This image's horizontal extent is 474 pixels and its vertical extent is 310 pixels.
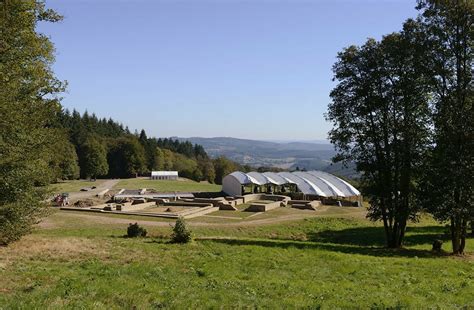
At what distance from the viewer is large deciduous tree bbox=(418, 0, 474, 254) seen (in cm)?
1988

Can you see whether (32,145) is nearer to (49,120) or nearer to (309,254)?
(49,120)

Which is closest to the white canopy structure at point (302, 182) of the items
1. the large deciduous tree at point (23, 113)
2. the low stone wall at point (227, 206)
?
the low stone wall at point (227, 206)

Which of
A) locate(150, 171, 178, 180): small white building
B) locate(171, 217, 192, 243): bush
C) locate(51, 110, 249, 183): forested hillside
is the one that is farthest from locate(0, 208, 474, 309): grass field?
locate(150, 171, 178, 180): small white building

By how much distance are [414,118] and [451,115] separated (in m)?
2.47

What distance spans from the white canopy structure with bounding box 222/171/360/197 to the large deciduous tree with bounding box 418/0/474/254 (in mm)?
34753

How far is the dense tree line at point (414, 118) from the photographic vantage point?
2016 centimetres

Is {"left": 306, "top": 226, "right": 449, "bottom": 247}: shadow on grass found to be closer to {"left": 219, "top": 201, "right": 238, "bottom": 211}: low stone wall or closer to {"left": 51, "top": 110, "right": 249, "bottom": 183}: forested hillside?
{"left": 219, "top": 201, "right": 238, "bottom": 211}: low stone wall

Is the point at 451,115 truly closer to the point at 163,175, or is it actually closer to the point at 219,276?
the point at 219,276

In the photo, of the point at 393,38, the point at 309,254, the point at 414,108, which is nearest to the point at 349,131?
the point at 414,108

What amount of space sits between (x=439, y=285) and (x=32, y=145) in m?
16.2

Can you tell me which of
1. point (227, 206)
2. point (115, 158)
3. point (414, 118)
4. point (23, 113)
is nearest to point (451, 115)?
point (414, 118)

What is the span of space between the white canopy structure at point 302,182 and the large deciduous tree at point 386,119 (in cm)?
3234

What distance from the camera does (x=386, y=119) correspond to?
76.8ft

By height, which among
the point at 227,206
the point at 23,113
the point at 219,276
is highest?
the point at 23,113
